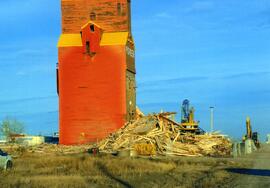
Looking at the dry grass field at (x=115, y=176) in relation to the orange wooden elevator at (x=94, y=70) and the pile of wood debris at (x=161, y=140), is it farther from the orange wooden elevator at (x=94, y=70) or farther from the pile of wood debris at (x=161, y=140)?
the orange wooden elevator at (x=94, y=70)

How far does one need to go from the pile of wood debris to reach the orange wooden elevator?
4.71 m

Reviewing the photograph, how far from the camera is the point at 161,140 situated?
51.2 m

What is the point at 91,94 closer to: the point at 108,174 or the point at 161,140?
the point at 161,140

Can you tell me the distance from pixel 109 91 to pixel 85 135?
5763 millimetres

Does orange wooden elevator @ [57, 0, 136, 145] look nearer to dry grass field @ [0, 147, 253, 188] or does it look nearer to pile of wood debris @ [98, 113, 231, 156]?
pile of wood debris @ [98, 113, 231, 156]

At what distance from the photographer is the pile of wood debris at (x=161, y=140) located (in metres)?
49.7

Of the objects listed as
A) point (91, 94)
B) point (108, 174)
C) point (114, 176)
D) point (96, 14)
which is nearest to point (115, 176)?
point (114, 176)

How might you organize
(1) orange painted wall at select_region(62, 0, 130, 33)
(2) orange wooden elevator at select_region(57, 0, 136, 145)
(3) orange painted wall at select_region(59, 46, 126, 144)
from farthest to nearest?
(1) orange painted wall at select_region(62, 0, 130, 33) < (2) orange wooden elevator at select_region(57, 0, 136, 145) < (3) orange painted wall at select_region(59, 46, 126, 144)

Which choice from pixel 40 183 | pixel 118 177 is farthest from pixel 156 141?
pixel 40 183

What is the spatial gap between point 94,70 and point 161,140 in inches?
597

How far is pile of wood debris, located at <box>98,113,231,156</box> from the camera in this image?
49703 mm

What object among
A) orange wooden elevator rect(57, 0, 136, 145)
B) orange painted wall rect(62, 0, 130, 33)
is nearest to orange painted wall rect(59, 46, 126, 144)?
orange wooden elevator rect(57, 0, 136, 145)

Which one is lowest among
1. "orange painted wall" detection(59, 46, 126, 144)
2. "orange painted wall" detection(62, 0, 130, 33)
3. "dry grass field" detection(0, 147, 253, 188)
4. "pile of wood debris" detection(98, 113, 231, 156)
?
"dry grass field" detection(0, 147, 253, 188)

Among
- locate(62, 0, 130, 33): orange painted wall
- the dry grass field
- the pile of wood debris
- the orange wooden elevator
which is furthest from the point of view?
locate(62, 0, 130, 33): orange painted wall
